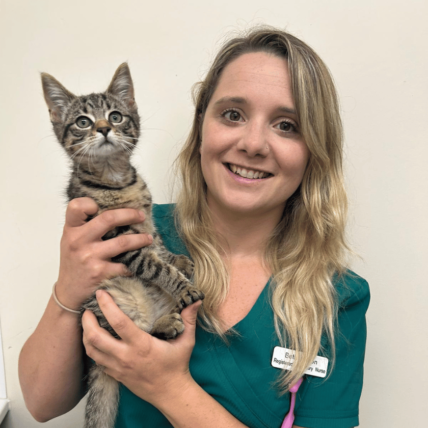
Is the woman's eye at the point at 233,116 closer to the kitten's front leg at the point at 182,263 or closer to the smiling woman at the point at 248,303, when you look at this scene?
the smiling woman at the point at 248,303

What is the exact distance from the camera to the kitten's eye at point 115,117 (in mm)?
1074

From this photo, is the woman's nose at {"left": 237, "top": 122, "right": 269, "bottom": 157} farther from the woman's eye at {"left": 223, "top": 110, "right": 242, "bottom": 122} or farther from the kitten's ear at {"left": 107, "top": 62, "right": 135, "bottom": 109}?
the kitten's ear at {"left": 107, "top": 62, "right": 135, "bottom": 109}

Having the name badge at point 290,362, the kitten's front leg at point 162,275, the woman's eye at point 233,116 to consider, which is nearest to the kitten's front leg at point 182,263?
the kitten's front leg at point 162,275

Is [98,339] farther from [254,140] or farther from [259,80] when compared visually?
[259,80]

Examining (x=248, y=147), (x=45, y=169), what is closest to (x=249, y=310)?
(x=248, y=147)

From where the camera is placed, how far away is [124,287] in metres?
1.00

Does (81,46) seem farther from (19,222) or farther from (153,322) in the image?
(153,322)

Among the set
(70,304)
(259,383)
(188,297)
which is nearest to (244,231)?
(188,297)

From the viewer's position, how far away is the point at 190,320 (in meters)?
0.96

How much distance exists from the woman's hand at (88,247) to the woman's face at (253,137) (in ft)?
0.93

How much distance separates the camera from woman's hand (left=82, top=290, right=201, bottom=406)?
2.95ft

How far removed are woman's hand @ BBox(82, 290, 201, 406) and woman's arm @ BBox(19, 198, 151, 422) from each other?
0.08 metres

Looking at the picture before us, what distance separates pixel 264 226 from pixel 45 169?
37.2 inches

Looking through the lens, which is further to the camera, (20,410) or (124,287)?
(20,410)
